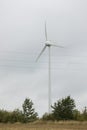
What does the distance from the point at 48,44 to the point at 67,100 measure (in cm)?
1362

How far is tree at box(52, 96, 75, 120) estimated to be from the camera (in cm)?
7456

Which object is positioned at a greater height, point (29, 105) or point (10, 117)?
point (29, 105)

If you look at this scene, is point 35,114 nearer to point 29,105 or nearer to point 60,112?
point 29,105

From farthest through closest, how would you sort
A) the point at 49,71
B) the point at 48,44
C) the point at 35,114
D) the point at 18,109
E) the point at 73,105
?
the point at 35,114, the point at 18,109, the point at 73,105, the point at 48,44, the point at 49,71

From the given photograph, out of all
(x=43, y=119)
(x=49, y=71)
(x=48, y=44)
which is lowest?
(x=43, y=119)

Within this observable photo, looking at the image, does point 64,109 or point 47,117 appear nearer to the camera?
point 47,117

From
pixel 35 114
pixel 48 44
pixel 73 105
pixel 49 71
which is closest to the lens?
pixel 49 71

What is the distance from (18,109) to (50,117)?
1368cm

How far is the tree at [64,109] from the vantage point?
74.6 meters

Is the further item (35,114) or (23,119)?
(35,114)

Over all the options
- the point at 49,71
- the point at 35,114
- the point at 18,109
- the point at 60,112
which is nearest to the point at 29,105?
the point at 35,114

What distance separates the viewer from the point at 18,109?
84.4 meters

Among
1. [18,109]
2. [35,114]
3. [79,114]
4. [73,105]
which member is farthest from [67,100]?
[35,114]

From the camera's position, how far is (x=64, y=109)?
76.4 m
